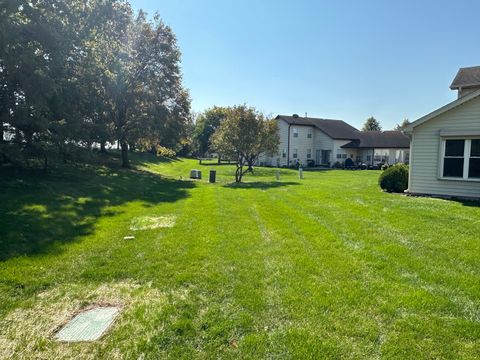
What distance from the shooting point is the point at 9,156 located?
13.1 meters

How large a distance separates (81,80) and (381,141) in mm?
37519

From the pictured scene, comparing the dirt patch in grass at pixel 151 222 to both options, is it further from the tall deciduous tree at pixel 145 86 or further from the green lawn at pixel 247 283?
the tall deciduous tree at pixel 145 86

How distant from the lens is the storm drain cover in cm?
335

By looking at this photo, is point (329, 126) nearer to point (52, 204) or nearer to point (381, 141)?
point (381, 141)

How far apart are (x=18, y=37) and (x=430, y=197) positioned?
17.0 meters

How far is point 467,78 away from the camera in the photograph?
18.1m

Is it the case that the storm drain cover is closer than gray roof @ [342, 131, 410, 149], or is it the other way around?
the storm drain cover

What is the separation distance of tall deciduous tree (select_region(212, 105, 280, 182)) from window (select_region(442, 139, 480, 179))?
11663mm

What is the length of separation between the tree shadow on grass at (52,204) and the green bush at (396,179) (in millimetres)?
9117

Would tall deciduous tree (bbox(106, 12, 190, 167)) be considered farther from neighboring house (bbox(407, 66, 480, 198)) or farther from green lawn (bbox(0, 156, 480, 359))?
neighboring house (bbox(407, 66, 480, 198))

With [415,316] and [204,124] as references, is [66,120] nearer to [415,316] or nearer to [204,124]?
[415,316]

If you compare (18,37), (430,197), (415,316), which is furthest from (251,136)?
(415,316)

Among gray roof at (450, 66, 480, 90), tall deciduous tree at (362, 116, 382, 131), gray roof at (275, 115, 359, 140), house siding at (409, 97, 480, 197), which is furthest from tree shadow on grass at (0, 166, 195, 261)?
tall deciduous tree at (362, 116, 382, 131)

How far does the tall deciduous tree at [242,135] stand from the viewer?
→ 2139cm
